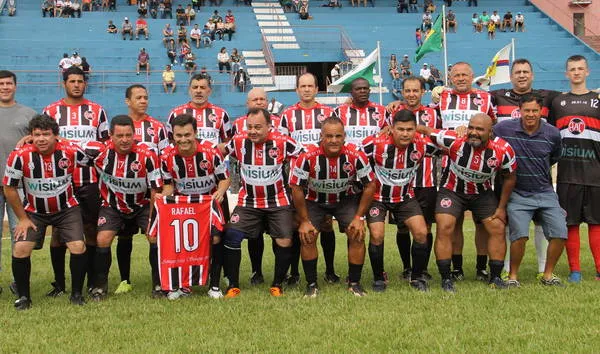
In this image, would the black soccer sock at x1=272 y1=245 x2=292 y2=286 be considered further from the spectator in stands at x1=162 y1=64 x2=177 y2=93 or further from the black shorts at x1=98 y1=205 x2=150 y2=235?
the spectator in stands at x1=162 y1=64 x2=177 y2=93

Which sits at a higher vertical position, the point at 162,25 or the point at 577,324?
the point at 162,25

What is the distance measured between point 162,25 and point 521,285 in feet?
90.6

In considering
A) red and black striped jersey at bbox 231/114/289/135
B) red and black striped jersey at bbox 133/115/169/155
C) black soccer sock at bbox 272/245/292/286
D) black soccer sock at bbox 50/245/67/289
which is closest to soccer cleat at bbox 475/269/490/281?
black soccer sock at bbox 272/245/292/286

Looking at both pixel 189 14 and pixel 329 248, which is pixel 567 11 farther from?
pixel 329 248

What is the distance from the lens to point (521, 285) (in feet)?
22.7

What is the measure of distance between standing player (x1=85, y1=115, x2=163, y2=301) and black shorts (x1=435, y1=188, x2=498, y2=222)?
2.82 m

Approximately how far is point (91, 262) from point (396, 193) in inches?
127

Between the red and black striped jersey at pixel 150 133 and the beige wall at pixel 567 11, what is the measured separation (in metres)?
37.2

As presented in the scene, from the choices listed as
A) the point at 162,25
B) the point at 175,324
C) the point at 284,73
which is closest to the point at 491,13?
the point at 284,73

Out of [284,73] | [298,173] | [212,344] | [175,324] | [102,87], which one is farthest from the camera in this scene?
[284,73]

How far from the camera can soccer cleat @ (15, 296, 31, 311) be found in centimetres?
645

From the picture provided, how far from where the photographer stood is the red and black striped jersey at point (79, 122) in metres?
7.25

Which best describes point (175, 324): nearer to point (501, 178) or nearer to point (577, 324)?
point (577, 324)

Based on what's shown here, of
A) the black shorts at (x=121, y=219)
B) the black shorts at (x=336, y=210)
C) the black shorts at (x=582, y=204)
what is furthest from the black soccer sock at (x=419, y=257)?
the black shorts at (x=121, y=219)
